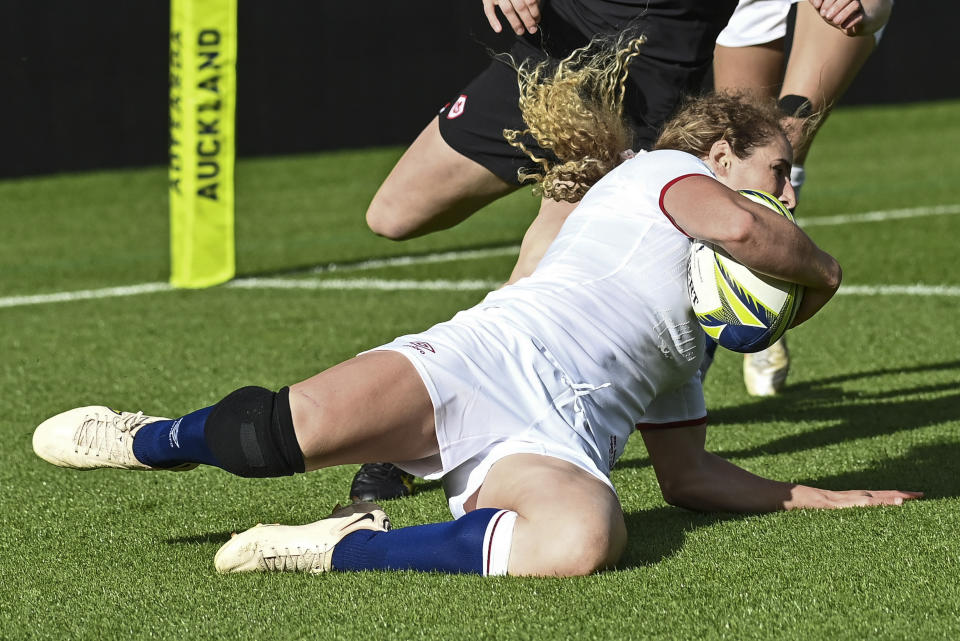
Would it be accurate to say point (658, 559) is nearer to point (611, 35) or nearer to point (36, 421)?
point (611, 35)

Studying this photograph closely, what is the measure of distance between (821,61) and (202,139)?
13.7ft

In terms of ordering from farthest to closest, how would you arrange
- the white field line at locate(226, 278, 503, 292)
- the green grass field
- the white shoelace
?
the white field line at locate(226, 278, 503, 292) → the white shoelace → the green grass field

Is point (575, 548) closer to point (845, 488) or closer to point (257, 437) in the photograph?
point (257, 437)

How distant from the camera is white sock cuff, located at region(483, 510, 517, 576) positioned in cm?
269

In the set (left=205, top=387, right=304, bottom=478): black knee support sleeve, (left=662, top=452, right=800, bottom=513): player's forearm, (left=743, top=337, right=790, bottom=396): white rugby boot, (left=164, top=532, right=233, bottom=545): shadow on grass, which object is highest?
(left=205, top=387, right=304, bottom=478): black knee support sleeve

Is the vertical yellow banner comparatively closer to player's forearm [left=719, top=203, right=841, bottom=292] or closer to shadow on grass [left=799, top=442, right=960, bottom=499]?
shadow on grass [left=799, top=442, right=960, bottom=499]

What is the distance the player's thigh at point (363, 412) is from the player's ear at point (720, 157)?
2.88 feet

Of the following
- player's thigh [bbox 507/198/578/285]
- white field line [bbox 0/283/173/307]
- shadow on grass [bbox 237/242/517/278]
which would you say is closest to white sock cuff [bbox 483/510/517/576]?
player's thigh [bbox 507/198/578/285]

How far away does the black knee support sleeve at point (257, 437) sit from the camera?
2746 millimetres

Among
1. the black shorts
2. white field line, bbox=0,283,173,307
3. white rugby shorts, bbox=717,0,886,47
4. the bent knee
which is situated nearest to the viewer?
the bent knee

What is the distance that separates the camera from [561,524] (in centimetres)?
265

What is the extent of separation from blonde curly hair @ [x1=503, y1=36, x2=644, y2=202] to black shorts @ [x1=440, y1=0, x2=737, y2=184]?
0.29 metres

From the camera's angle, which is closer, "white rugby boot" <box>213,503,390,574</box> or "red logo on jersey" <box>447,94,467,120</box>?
"white rugby boot" <box>213,503,390,574</box>

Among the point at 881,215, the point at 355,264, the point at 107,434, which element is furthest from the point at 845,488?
the point at 881,215
